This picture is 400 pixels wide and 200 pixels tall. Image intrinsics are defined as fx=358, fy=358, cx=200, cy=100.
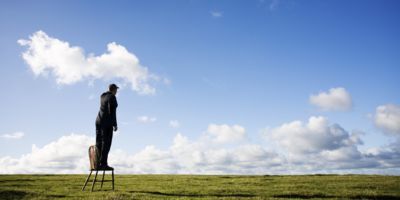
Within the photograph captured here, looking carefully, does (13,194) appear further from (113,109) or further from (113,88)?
(113,88)

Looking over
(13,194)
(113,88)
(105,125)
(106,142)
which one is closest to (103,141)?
(106,142)

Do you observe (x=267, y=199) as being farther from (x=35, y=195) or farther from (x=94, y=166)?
(x=35, y=195)

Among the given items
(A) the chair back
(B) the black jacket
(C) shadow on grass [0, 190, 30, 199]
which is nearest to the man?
(B) the black jacket

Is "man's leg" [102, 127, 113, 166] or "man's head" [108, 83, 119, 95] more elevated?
"man's head" [108, 83, 119, 95]

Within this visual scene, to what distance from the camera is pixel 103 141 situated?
51.1ft

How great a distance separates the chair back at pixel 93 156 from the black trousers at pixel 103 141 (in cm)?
16

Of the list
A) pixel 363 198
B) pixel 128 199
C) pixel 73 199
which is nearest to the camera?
pixel 128 199

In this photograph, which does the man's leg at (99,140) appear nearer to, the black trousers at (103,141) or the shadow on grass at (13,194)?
the black trousers at (103,141)

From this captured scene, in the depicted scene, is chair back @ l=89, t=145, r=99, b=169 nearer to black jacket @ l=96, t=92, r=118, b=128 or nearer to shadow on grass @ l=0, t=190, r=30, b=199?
black jacket @ l=96, t=92, r=118, b=128

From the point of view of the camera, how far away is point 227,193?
50.7 ft

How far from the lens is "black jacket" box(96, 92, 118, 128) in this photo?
15633mm

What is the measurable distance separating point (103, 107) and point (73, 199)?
4.22 metres

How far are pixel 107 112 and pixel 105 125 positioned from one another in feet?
1.93

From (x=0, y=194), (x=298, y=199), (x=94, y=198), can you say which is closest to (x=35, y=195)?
(x=0, y=194)
